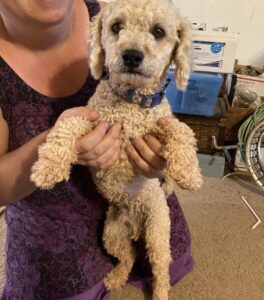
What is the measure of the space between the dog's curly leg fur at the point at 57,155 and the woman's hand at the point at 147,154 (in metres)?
0.12

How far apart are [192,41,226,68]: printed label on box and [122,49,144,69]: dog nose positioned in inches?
40.1

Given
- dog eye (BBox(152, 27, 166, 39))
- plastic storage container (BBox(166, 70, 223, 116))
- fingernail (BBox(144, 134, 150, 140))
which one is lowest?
plastic storage container (BBox(166, 70, 223, 116))

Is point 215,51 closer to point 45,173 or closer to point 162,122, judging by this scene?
point 162,122

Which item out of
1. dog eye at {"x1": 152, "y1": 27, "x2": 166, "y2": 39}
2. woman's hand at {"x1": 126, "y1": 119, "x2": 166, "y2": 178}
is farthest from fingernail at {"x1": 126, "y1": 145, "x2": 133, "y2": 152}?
dog eye at {"x1": 152, "y1": 27, "x2": 166, "y2": 39}

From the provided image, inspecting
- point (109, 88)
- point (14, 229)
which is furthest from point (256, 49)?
point (14, 229)

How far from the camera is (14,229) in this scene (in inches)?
40.5

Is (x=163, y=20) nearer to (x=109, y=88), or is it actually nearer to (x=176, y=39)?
(x=176, y=39)

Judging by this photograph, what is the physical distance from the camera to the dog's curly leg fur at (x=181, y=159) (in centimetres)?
75

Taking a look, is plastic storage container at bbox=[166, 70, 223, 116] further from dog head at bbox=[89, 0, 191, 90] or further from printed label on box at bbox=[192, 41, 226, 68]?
dog head at bbox=[89, 0, 191, 90]

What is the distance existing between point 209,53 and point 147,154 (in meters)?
1.07

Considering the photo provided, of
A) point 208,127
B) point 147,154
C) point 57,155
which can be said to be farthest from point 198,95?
point 57,155

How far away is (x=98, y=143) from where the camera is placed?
75 centimetres

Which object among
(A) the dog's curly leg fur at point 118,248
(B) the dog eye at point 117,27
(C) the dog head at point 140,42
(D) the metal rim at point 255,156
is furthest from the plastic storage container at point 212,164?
(B) the dog eye at point 117,27

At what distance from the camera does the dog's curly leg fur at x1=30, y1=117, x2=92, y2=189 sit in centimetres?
72
